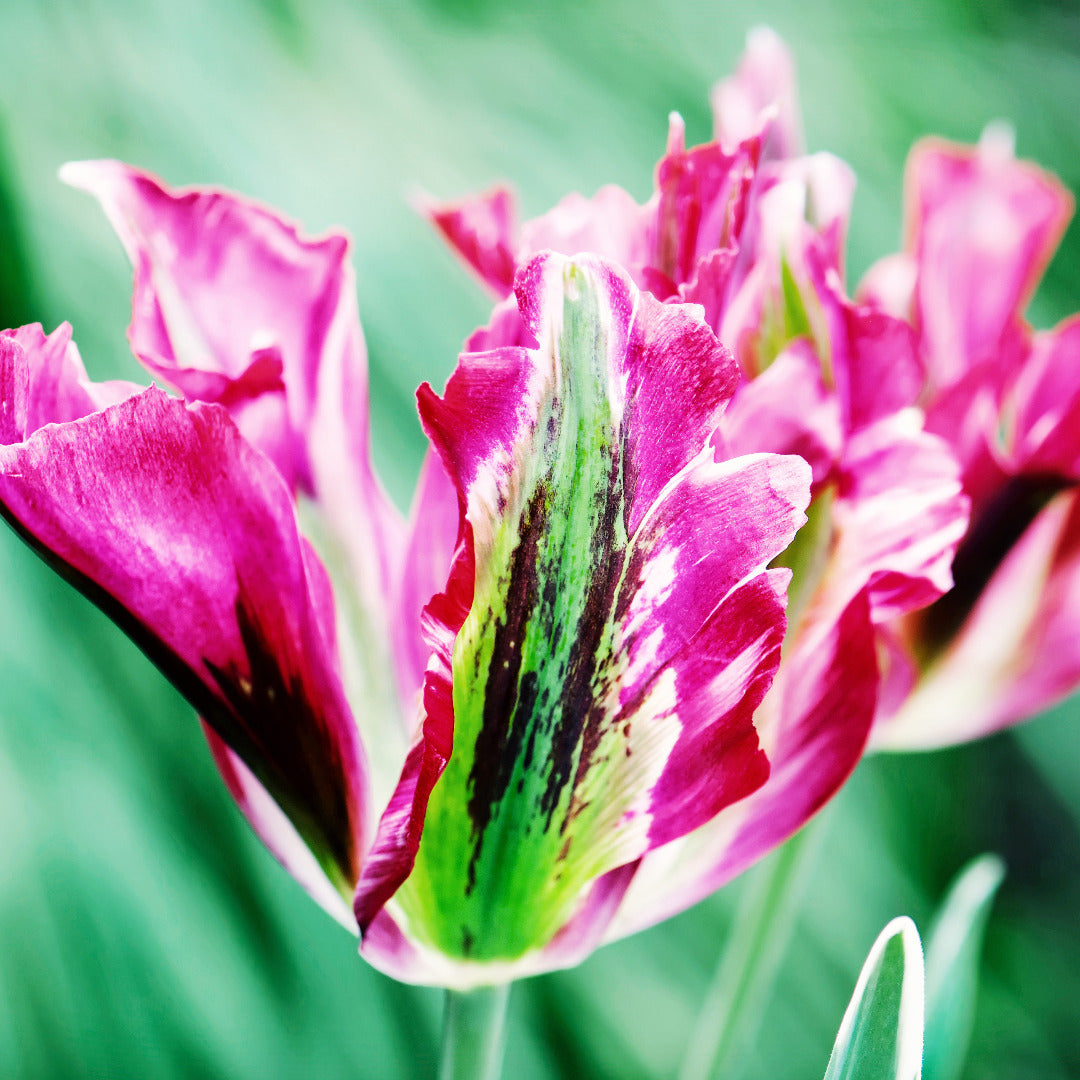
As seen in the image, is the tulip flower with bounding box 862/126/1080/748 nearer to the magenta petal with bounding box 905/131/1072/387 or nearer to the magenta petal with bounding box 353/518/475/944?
the magenta petal with bounding box 905/131/1072/387

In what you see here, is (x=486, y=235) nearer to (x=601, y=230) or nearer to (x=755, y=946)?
(x=601, y=230)

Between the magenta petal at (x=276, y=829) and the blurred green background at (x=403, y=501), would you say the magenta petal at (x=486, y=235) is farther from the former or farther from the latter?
the blurred green background at (x=403, y=501)

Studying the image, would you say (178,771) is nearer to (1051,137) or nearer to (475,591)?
(475,591)

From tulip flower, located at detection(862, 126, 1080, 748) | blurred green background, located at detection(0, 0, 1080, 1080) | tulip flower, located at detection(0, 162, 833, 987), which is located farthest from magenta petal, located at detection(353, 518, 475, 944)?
blurred green background, located at detection(0, 0, 1080, 1080)

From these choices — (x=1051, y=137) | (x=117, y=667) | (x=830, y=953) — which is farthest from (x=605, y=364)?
(x=1051, y=137)

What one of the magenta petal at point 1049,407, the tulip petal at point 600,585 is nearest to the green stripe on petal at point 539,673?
the tulip petal at point 600,585

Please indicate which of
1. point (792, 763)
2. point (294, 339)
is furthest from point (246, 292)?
point (792, 763)
